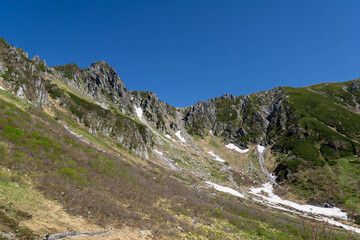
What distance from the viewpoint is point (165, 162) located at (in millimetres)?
71438

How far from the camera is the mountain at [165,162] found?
1407 centimetres

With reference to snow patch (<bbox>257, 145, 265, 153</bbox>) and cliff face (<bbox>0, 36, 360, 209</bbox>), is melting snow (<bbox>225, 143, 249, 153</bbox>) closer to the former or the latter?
cliff face (<bbox>0, 36, 360, 209</bbox>)

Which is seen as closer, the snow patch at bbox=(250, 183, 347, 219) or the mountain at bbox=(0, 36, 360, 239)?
the mountain at bbox=(0, 36, 360, 239)

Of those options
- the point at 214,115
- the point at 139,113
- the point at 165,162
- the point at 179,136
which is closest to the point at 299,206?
the point at 165,162

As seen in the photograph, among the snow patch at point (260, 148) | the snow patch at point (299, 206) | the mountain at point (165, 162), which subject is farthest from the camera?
the snow patch at point (260, 148)

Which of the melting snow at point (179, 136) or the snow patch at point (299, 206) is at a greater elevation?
the melting snow at point (179, 136)

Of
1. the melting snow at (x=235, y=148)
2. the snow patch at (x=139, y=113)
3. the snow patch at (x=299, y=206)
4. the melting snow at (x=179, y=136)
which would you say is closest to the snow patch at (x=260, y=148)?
the melting snow at (x=235, y=148)

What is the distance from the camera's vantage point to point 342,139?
310 feet

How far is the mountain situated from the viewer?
14.1m

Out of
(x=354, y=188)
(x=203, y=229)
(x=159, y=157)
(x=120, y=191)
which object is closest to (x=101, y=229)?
(x=120, y=191)

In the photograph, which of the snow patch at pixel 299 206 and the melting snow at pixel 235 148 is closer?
the snow patch at pixel 299 206

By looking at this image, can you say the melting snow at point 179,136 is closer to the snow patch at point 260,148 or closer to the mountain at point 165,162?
the mountain at point 165,162

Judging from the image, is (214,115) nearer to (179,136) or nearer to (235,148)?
(235,148)

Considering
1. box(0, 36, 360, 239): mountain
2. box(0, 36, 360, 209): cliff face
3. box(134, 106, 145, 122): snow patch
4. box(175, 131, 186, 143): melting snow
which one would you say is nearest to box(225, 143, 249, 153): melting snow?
box(0, 36, 360, 239): mountain
